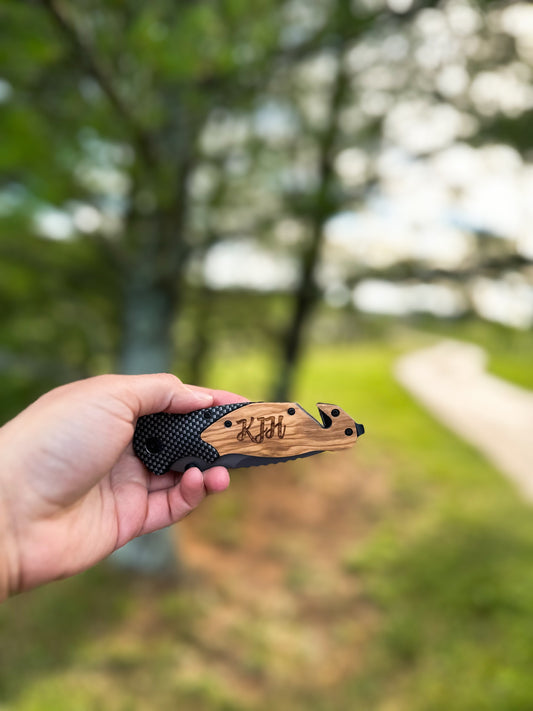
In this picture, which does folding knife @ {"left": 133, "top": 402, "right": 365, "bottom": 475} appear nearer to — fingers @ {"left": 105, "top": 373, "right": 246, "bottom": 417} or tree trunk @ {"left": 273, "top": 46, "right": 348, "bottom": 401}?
fingers @ {"left": 105, "top": 373, "right": 246, "bottom": 417}

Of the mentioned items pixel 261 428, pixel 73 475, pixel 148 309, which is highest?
pixel 148 309

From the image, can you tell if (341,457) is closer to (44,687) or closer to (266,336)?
(266,336)

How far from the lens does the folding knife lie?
1707 millimetres

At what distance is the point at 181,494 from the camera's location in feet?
6.16

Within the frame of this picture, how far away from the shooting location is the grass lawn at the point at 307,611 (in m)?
5.06

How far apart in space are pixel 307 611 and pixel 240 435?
211 inches

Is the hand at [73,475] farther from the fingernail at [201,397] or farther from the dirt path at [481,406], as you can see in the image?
the dirt path at [481,406]

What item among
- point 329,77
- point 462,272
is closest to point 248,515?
point 462,272

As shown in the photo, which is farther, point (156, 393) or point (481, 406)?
point (481, 406)

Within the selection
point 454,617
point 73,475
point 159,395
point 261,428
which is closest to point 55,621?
point 454,617

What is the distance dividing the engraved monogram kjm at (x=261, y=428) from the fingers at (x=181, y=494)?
6.2 inches

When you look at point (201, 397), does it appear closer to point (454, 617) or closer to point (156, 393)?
point (156, 393)

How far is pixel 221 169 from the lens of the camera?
7.55 meters

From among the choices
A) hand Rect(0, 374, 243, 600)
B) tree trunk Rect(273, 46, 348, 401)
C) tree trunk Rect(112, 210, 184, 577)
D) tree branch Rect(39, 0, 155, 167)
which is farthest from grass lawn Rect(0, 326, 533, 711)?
tree branch Rect(39, 0, 155, 167)
